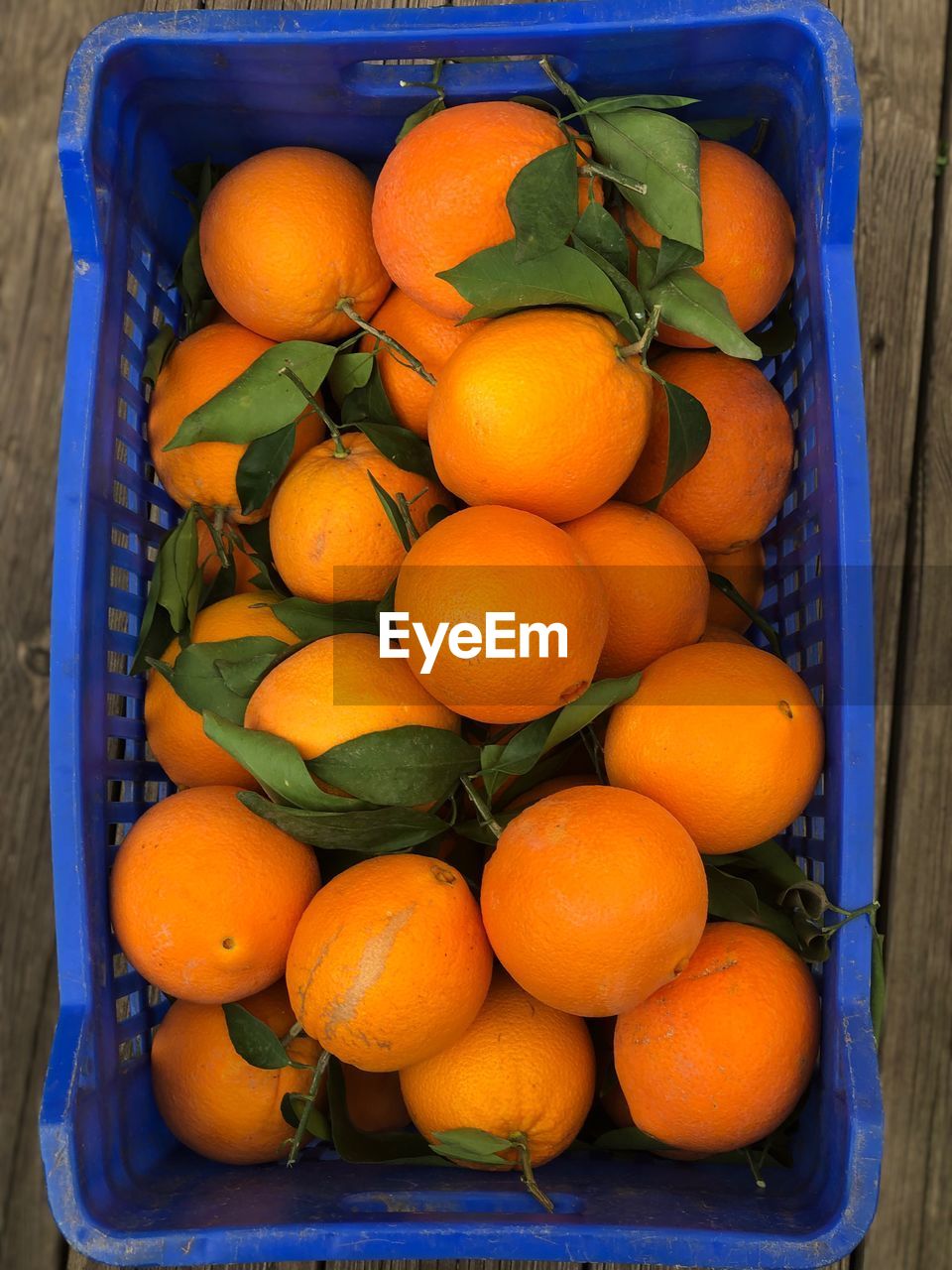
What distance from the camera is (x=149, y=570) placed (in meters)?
0.82

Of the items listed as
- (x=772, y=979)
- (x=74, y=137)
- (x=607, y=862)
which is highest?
(x=74, y=137)

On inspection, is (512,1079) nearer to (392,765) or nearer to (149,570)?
(392,765)

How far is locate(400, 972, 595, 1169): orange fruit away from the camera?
24.5 inches

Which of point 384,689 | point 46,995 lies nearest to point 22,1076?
point 46,995

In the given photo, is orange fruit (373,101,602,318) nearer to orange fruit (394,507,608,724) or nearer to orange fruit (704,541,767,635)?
orange fruit (394,507,608,724)

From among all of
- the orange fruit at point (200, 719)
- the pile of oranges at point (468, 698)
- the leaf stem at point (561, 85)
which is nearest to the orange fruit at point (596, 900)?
the pile of oranges at point (468, 698)

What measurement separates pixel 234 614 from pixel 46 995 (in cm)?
55

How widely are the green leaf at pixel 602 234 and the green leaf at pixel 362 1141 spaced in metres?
0.51

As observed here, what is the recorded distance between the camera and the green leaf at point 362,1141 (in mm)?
660

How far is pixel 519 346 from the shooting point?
1.97 feet

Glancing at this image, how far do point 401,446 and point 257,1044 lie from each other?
372mm

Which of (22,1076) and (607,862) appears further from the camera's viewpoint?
(22,1076)

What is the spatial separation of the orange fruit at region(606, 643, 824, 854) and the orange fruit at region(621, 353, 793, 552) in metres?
0.13

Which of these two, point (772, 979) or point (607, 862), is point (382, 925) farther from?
point (772, 979)
